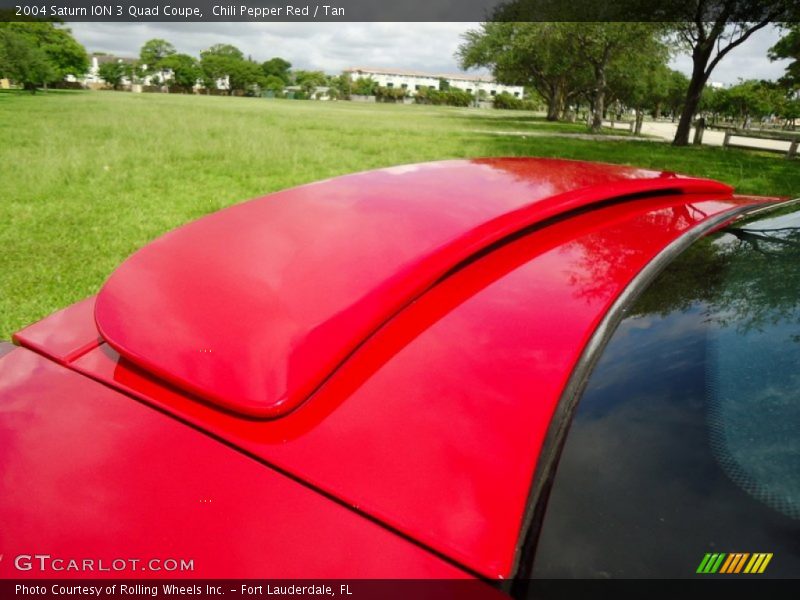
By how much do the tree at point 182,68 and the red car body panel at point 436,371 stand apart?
308ft

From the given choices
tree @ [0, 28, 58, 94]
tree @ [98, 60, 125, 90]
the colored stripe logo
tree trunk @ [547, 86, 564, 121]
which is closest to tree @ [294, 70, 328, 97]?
tree @ [98, 60, 125, 90]

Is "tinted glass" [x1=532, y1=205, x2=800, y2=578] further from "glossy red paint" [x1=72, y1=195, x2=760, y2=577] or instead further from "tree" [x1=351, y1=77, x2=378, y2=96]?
"tree" [x1=351, y1=77, x2=378, y2=96]

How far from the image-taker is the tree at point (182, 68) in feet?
270

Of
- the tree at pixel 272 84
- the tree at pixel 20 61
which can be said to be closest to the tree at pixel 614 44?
the tree at pixel 20 61

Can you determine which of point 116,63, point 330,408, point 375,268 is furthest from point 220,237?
point 116,63

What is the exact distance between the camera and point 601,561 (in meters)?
0.56

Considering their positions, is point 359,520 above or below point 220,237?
→ below

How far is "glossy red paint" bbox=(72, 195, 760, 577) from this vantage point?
623mm

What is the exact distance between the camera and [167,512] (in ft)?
2.05

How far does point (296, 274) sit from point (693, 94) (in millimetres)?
22973

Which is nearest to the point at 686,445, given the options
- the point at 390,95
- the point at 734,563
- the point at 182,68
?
the point at 734,563

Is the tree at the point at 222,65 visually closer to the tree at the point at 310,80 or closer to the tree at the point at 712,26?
the tree at the point at 310,80

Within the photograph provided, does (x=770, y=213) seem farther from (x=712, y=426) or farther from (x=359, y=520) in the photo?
(x=359, y=520)

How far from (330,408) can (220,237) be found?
0.58 metres
